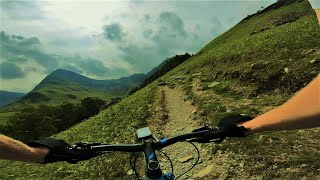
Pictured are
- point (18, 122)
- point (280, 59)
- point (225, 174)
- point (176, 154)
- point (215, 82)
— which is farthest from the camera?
point (18, 122)

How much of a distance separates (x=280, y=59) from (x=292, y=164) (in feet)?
51.9

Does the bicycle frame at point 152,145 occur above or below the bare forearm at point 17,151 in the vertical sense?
below

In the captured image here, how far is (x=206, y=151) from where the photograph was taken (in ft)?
51.6

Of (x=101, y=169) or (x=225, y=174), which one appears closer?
(x=225, y=174)

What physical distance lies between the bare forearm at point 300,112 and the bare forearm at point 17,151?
5.84 ft

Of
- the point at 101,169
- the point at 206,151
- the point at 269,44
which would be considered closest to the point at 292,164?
the point at 206,151

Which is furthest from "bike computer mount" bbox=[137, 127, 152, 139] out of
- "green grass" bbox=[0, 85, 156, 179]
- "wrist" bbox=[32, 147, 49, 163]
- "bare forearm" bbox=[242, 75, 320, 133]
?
"green grass" bbox=[0, 85, 156, 179]

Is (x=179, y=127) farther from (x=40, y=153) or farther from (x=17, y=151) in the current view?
(x=17, y=151)

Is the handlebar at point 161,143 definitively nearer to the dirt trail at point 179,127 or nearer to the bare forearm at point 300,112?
the bare forearm at point 300,112

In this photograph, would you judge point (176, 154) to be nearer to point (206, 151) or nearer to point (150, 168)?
point (206, 151)

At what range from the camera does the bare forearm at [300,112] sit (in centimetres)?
240

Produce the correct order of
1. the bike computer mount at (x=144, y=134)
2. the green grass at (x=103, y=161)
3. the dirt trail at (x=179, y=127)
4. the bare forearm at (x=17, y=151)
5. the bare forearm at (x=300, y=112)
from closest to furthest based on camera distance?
1. the bare forearm at (x=300, y=112)
2. the bare forearm at (x=17, y=151)
3. the bike computer mount at (x=144, y=134)
4. the dirt trail at (x=179, y=127)
5. the green grass at (x=103, y=161)

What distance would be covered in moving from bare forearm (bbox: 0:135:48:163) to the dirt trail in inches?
238

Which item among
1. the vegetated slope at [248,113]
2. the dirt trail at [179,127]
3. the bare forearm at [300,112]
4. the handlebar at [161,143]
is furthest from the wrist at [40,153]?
the vegetated slope at [248,113]
